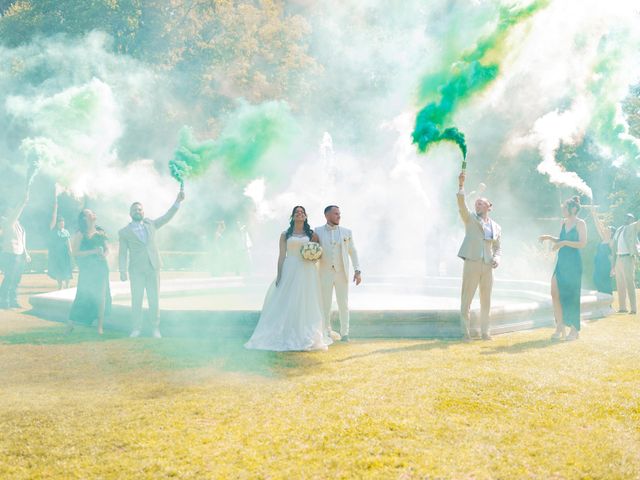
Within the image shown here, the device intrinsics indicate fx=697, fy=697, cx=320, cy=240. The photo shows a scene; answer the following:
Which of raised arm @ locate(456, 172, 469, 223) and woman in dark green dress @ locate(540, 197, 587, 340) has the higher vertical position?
raised arm @ locate(456, 172, 469, 223)

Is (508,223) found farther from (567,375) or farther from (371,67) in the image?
(567,375)

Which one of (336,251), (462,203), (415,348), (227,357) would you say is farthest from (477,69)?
(227,357)

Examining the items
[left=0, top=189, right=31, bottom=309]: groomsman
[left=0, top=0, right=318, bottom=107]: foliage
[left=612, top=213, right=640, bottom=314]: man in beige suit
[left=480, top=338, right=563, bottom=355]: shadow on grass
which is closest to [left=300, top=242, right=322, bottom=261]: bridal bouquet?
[left=480, top=338, right=563, bottom=355]: shadow on grass

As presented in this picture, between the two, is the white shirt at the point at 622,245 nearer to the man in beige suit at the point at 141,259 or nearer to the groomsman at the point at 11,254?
the man in beige suit at the point at 141,259

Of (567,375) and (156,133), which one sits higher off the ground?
(156,133)

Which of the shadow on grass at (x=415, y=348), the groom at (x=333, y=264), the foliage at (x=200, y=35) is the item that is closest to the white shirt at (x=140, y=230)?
the groom at (x=333, y=264)

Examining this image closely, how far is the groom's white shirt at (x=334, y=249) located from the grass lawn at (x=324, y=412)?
1327 mm

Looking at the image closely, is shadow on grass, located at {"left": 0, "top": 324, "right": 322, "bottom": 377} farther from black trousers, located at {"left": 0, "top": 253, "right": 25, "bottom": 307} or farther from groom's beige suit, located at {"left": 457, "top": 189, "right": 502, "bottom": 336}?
black trousers, located at {"left": 0, "top": 253, "right": 25, "bottom": 307}

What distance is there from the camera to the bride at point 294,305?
Answer: 9609 millimetres

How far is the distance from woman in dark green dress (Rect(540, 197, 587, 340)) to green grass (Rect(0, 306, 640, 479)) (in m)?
0.87

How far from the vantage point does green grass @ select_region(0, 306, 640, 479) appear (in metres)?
5.00

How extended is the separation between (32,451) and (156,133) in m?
29.7

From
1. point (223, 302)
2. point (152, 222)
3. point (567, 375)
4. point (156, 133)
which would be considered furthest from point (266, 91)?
point (567, 375)

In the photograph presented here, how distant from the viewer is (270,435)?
18.4ft
